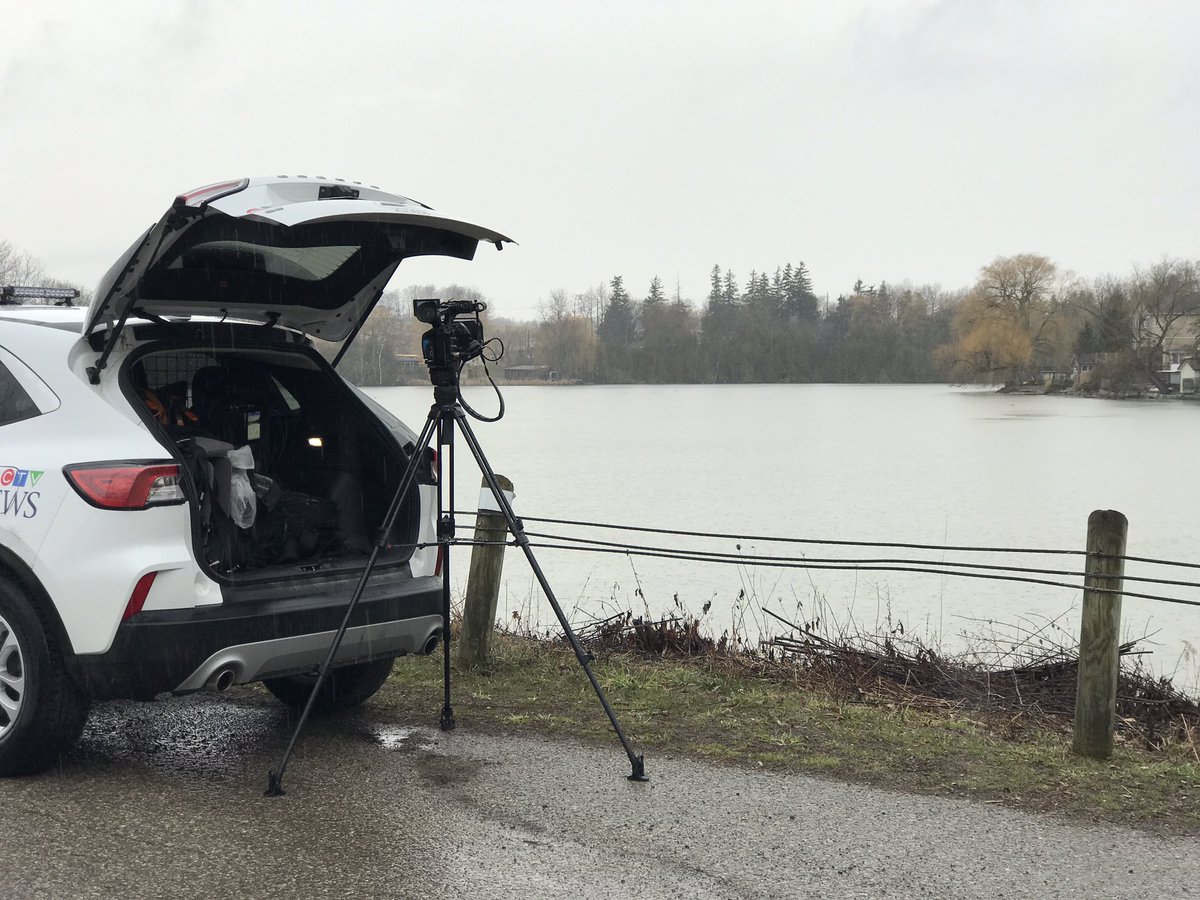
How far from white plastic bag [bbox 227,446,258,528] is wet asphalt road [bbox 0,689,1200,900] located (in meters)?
0.99

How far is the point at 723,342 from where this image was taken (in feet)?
424

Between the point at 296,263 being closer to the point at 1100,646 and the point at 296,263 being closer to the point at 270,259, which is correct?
the point at 270,259

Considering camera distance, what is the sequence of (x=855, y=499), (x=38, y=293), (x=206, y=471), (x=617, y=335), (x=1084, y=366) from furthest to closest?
1. (x=617, y=335)
2. (x=1084, y=366)
3. (x=855, y=499)
4. (x=38, y=293)
5. (x=206, y=471)

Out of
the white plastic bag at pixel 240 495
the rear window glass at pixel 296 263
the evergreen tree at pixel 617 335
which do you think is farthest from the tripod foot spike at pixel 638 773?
the evergreen tree at pixel 617 335

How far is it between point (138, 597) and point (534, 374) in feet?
358

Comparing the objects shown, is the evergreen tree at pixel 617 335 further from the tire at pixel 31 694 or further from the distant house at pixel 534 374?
the tire at pixel 31 694

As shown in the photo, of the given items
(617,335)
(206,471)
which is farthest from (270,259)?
(617,335)

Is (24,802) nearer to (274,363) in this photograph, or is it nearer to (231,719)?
(231,719)

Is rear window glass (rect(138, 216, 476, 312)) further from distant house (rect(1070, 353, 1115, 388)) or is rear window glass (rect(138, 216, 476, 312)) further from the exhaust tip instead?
distant house (rect(1070, 353, 1115, 388))

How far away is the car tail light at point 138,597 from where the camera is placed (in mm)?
4254

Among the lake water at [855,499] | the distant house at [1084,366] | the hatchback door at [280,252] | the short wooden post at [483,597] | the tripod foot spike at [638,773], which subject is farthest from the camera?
the distant house at [1084,366]

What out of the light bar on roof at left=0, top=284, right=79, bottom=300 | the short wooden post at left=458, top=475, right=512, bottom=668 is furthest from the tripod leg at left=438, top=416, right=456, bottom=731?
the light bar on roof at left=0, top=284, right=79, bottom=300

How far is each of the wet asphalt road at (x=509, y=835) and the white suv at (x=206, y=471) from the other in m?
0.44

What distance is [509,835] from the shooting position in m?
4.05
